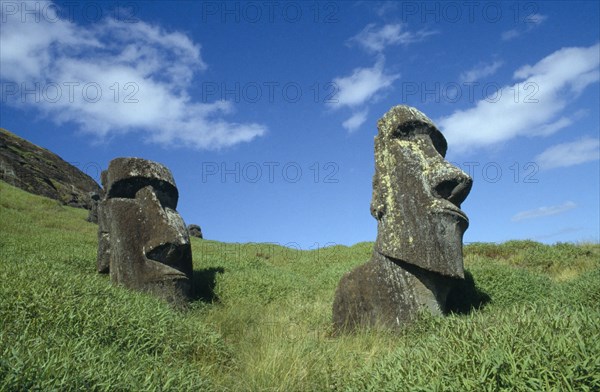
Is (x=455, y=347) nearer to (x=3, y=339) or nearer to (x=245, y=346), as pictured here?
(x=245, y=346)

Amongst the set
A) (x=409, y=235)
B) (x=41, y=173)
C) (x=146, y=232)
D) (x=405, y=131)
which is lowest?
(x=409, y=235)

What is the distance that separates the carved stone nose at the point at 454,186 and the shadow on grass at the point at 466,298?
78.8 inches

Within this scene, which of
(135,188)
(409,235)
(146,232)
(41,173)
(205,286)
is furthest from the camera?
(41,173)

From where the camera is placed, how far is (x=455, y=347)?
13.5 ft

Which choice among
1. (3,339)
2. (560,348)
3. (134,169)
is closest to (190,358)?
(3,339)

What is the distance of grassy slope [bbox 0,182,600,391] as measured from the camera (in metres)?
3.49

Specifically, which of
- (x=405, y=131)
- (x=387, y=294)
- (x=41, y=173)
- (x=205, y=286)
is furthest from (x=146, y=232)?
(x=41, y=173)

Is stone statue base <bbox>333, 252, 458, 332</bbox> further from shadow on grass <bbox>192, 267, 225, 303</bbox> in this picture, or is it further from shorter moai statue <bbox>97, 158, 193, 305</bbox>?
shadow on grass <bbox>192, 267, 225, 303</bbox>

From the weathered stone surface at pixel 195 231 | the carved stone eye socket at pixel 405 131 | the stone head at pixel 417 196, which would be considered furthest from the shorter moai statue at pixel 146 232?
the weathered stone surface at pixel 195 231

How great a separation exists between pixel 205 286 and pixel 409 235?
6.08 meters

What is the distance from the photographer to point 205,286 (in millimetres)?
11672

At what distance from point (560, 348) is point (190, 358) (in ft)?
13.9

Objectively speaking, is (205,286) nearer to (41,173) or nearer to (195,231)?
(195,231)

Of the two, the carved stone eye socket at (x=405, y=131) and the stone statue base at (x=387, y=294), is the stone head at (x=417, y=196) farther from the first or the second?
the stone statue base at (x=387, y=294)
